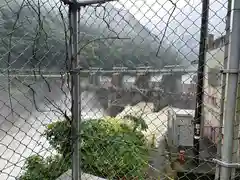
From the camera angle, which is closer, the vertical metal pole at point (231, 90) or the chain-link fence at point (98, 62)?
the vertical metal pole at point (231, 90)

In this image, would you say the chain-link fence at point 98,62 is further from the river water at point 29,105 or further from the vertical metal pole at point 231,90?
the vertical metal pole at point 231,90

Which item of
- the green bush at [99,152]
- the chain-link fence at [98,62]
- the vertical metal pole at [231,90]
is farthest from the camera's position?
the green bush at [99,152]

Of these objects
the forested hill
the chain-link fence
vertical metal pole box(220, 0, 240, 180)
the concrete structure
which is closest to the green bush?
the chain-link fence

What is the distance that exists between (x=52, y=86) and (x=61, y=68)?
0.41 feet

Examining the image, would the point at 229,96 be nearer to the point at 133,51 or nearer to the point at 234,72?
the point at 234,72

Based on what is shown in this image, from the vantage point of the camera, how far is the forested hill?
125cm

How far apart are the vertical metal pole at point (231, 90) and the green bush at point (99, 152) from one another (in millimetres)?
729

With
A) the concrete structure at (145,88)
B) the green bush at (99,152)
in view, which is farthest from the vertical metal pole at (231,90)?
the green bush at (99,152)

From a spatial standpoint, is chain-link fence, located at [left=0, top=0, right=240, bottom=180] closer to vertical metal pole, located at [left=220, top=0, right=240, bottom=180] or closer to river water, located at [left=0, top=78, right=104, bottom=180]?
river water, located at [left=0, top=78, right=104, bottom=180]

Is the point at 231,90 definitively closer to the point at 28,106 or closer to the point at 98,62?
the point at 98,62

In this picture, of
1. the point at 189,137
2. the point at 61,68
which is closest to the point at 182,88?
the point at 61,68

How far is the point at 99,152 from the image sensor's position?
5.68 feet

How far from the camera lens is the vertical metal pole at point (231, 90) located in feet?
3.02

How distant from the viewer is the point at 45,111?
4.56ft
